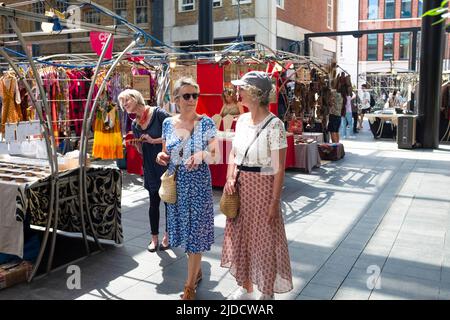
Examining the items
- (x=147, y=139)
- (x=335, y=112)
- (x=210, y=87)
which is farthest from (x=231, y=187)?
(x=335, y=112)

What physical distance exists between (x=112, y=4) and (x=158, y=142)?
66.1 ft

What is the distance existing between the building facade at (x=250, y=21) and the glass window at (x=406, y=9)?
65.2ft

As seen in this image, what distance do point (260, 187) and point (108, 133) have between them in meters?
5.82

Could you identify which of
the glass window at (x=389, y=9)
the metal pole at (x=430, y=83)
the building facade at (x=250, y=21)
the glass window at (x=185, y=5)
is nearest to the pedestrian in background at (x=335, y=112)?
the metal pole at (x=430, y=83)

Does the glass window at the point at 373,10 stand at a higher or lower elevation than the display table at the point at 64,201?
higher

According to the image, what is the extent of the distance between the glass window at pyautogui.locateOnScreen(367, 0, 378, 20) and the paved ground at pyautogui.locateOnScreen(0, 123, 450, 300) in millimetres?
38173

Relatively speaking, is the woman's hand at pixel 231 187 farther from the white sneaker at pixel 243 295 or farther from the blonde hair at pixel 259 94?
the white sneaker at pixel 243 295

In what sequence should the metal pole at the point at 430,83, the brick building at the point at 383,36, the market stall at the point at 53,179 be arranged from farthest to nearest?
1. the brick building at the point at 383,36
2. the metal pole at the point at 430,83
3. the market stall at the point at 53,179

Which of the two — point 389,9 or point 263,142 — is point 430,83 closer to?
point 263,142

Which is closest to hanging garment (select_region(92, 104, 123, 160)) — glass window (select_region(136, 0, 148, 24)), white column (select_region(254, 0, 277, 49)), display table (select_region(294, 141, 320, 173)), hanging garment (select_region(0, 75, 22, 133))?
hanging garment (select_region(0, 75, 22, 133))

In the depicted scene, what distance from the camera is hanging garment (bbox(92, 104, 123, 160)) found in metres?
8.56

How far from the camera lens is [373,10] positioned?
4303 centimetres

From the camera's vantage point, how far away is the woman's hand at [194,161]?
12.0 feet
